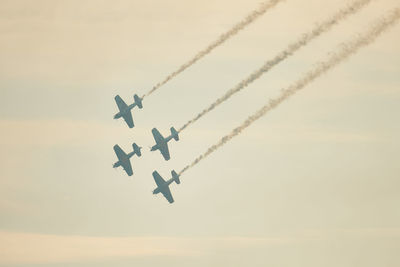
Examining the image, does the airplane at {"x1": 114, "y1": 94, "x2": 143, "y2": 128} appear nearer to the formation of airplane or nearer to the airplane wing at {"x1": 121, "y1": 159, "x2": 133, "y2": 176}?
the formation of airplane

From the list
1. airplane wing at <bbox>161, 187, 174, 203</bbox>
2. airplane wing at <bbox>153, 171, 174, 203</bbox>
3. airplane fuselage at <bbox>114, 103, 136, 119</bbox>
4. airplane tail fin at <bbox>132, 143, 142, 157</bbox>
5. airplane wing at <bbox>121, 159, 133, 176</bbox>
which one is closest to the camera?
airplane fuselage at <bbox>114, 103, 136, 119</bbox>

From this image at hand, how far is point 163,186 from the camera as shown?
93438mm

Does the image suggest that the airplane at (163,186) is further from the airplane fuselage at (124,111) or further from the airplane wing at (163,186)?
the airplane fuselage at (124,111)

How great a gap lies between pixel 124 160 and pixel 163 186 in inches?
137

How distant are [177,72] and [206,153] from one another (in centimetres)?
542

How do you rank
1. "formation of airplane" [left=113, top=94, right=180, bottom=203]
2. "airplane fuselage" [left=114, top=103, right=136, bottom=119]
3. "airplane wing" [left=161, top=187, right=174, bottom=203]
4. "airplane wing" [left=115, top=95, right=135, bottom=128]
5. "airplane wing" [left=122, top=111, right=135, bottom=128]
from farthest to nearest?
1. "airplane wing" [left=161, top=187, right=174, bottom=203]
2. "airplane wing" [left=122, top=111, right=135, bottom=128]
3. "airplane wing" [left=115, top=95, right=135, bottom=128]
4. "airplane fuselage" [left=114, top=103, right=136, bottom=119]
5. "formation of airplane" [left=113, top=94, right=180, bottom=203]

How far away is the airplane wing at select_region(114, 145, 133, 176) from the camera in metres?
94.7

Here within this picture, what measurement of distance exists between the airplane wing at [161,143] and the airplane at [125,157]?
85.2 inches

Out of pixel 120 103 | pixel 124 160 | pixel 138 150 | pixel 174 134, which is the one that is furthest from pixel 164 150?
pixel 120 103

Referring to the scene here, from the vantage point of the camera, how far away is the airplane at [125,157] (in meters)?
93.9

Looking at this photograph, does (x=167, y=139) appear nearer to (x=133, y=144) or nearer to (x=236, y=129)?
(x=133, y=144)

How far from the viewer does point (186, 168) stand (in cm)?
8725

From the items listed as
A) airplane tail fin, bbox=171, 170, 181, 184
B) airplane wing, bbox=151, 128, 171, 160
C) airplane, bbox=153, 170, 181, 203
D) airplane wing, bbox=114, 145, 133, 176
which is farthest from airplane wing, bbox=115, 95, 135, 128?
airplane tail fin, bbox=171, 170, 181, 184

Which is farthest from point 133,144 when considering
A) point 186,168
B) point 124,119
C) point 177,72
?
point 177,72
